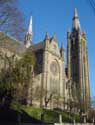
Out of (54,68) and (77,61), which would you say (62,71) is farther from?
(77,61)

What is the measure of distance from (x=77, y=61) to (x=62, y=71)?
13.3 metres

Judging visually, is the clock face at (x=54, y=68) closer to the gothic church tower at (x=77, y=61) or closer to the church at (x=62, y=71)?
the church at (x=62, y=71)

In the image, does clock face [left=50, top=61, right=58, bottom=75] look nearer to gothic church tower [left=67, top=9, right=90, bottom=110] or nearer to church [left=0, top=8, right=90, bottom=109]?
church [left=0, top=8, right=90, bottom=109]

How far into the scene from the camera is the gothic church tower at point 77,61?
67.5 meters

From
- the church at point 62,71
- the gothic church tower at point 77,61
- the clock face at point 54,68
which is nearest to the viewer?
the church at point 62,71

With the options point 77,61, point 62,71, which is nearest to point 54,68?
point 62,71

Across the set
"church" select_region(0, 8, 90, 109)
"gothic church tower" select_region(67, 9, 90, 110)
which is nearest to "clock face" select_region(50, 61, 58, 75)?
"church" select_region(0, 8, 90, 109)

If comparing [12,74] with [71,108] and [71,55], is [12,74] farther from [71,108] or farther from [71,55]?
[71,55]

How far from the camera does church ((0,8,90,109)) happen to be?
52.0 metres

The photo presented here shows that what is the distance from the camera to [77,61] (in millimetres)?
72500

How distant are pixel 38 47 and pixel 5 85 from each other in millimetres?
37085

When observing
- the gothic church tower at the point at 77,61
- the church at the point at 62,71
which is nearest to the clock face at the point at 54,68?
the church at the point at 62,71

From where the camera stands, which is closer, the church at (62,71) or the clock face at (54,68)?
the church at (62,71)

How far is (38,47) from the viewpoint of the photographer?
61781 mm
